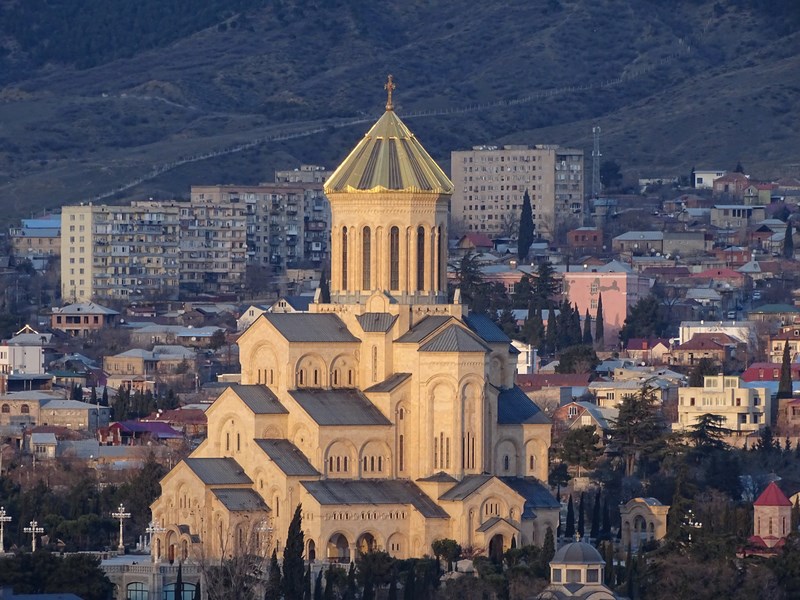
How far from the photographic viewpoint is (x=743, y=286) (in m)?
171

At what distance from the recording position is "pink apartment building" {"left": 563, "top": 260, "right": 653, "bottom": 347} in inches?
6245

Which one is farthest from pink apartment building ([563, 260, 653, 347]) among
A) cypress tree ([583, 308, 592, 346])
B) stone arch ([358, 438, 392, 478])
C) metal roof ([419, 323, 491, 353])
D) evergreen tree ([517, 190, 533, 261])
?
stone arch ([358, 438, 392, 478])

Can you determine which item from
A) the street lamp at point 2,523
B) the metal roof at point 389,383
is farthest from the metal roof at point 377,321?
the street lamp at point 2,523

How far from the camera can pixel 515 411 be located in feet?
321

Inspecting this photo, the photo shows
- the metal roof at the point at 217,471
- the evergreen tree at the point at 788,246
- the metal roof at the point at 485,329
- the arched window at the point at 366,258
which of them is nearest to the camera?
the metal roof at the point at 217,471

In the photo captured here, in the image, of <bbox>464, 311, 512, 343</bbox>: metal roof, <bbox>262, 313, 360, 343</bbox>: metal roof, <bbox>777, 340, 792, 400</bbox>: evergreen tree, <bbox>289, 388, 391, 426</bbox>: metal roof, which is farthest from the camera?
<bbox>777, 340, 792, 400</bbox>: evergreen tree

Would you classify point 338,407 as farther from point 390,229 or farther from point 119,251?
point 119,251

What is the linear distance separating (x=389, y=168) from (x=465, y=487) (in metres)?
9.20

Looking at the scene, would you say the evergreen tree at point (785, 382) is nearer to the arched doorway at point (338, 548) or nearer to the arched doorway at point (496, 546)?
the arched doorway at point (496, 546)

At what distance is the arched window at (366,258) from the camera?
321 ft

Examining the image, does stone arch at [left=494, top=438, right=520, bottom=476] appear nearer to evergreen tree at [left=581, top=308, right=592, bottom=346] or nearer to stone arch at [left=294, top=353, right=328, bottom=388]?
stone arch at [left=294, top=353, right=328, bottom=388]

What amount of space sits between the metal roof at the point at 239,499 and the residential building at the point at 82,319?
217 feet

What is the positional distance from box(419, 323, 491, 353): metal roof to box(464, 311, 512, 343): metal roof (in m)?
2.88

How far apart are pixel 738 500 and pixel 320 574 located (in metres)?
20.3
